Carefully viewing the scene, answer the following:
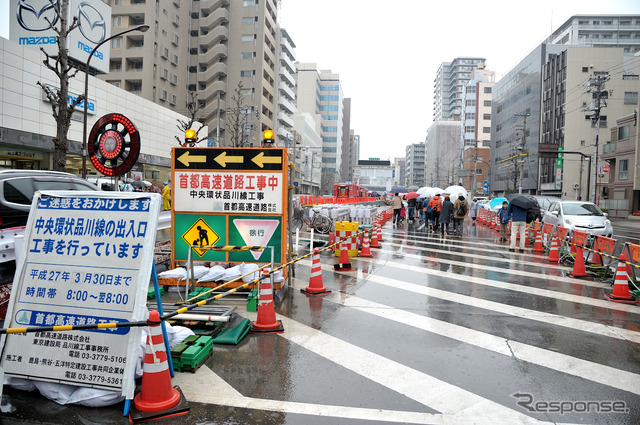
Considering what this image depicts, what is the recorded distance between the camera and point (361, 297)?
26.7ft

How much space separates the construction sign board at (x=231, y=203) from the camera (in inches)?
318

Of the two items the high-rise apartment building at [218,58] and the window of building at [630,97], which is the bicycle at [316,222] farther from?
the window of building at [630,97]

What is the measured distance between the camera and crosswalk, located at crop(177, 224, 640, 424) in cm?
394

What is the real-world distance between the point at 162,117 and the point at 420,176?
162777mm

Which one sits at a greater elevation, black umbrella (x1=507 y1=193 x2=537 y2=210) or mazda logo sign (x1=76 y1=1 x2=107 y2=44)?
mazda logo sign (x1=76 y1=1 x2=107 y2=44)

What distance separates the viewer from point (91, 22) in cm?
3425

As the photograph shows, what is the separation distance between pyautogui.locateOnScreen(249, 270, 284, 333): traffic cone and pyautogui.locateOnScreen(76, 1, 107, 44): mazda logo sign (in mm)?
35609

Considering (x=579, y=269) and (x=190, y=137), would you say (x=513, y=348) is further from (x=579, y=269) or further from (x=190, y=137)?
(x=190, y=137)

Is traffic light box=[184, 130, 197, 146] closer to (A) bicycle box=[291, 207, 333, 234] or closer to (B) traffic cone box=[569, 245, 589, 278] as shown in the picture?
(A) bicycle box=[291, 207, 333, 234]

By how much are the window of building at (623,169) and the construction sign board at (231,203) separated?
5224 centimetres

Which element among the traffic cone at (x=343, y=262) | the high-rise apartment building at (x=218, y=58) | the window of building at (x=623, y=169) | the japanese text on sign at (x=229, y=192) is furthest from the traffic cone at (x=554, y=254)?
the high-rise apartment building at (x=218, y=58)

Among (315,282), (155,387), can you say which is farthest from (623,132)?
(155,387)

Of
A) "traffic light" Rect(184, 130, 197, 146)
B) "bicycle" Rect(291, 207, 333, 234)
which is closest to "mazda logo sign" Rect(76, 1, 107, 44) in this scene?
"bicycle" Rect(291, 207, 333, 234)

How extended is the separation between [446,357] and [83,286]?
4112mm
